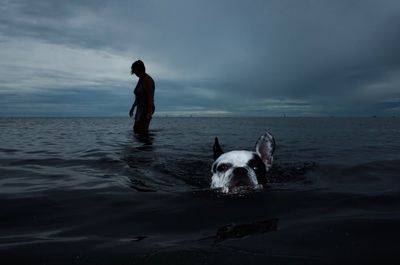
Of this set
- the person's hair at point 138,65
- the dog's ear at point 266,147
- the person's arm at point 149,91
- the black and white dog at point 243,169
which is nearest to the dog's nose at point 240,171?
the black and white dog at point 243,169

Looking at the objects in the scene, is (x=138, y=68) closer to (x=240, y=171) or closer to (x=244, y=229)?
(x=240, y=171)

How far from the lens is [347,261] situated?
2.95 m

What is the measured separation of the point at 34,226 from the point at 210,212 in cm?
204

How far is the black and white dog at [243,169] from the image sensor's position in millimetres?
5859

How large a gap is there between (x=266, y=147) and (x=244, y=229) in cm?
386

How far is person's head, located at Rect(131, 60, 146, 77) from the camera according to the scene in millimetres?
16062

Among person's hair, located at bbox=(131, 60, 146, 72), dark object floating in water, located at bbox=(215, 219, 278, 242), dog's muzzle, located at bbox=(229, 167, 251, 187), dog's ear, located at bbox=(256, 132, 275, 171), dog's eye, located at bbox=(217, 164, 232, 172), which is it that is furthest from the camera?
person's hair, located at bbox=(131, 60, 146, 72)

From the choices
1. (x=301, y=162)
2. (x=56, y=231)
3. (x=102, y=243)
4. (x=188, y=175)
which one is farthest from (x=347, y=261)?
(x=301, y=162)

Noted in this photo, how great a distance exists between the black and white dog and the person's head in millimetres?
9786

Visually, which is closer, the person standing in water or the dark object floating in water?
the dark object floating in water

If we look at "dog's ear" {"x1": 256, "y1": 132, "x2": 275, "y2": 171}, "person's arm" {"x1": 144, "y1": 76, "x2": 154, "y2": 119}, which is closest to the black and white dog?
"dog's ear" {"x1": 256, "y1": 132, "x2": 275, "y2": 171}

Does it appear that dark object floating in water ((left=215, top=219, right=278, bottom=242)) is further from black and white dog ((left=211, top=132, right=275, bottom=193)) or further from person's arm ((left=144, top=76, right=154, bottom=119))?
person's arm ((left=144, top=76, right=154, bottom=119))

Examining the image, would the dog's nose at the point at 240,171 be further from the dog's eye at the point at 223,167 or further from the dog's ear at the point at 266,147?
the dog's ear at the point at 266,147

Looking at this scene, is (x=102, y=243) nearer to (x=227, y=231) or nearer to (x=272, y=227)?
(x=227, y=231)
